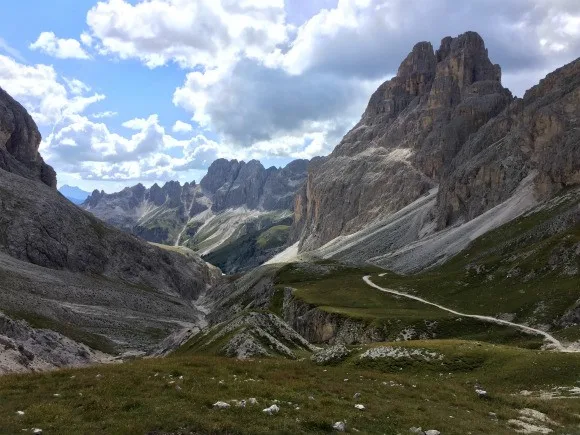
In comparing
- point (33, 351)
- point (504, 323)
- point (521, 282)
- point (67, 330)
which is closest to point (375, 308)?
point (521, 282)

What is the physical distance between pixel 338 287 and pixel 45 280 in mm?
74200

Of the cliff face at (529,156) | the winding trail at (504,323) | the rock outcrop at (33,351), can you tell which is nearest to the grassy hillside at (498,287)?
the winding trail at (504,323)

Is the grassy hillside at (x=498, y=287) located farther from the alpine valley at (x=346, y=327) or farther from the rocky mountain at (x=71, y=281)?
the rocky mountain at (x=71, y=281)

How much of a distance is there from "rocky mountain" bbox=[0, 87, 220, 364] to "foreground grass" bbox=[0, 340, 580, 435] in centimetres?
5782

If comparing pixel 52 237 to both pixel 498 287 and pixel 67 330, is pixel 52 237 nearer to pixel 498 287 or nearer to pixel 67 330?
pixel 67 330

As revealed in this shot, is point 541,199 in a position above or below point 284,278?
above

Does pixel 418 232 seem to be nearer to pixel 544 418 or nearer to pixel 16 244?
pixel 16 244

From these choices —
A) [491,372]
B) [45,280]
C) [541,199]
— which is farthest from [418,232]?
[491,372]

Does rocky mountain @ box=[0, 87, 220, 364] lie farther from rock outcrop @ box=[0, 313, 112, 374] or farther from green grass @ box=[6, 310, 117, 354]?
rock outcrop @ box=[0, 313, 112, 374]

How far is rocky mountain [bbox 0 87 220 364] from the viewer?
103438 millimetres

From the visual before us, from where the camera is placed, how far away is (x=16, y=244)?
525ft

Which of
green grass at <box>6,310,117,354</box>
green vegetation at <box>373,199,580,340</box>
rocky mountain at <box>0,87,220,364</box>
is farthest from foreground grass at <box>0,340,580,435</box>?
green grass at <box>6,310,117,354</box>

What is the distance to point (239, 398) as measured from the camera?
21094mm

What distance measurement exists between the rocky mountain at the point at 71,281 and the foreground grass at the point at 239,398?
5782 cm
